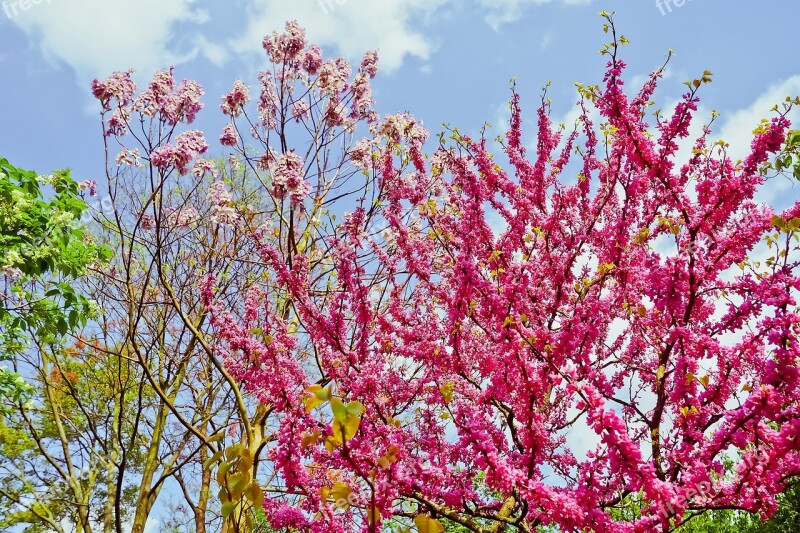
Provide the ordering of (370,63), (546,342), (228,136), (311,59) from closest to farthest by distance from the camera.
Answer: (546,342)
(228,136)
(311,59)
(370,63)

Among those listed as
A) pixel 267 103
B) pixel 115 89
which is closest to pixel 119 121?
pixel 115 89

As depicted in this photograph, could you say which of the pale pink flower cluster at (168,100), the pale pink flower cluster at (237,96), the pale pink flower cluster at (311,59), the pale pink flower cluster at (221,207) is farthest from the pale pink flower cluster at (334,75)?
the pale pink flower cluster at (221,207)

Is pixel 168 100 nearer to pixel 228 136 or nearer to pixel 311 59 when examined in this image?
pixel 228 136

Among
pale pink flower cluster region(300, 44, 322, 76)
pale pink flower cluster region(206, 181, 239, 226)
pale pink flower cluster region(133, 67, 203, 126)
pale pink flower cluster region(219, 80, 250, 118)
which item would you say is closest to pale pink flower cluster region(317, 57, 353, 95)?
pale pink flower cluster region(300, 44, 322, 76)

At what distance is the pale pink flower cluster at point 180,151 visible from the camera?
15.5 feet

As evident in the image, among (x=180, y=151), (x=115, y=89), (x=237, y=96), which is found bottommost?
(x=180, y=151)

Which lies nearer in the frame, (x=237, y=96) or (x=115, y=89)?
(x=115, y=89)

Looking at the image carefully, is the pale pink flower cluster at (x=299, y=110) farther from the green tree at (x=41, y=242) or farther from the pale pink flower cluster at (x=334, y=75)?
the green tree at (x=41, y=242)

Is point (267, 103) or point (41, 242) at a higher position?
point (267, 103)

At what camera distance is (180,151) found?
15.7 feet

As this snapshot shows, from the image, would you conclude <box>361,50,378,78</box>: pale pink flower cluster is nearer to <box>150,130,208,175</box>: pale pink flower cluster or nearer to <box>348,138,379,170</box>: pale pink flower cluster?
<box>348,138,379,170</box>: pale pink flower cluster

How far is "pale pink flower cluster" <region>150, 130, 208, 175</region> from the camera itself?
4.72 m

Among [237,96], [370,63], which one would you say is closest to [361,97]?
[370,63]

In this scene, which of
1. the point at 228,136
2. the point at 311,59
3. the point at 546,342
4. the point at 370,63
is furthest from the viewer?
the point at 370,63
